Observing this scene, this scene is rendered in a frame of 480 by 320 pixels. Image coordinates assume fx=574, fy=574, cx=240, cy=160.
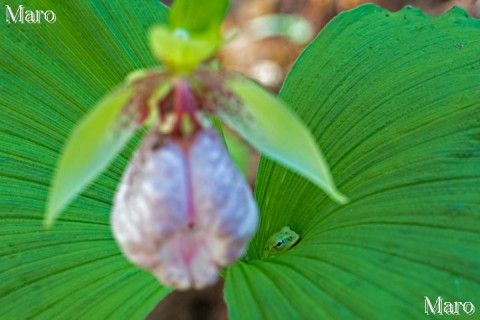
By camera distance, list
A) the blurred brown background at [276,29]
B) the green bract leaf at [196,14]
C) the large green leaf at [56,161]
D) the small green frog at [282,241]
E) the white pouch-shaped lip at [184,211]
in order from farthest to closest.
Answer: the blurred brown background at [276,29] → the small green frog at [282,241] → the large green leaf at [56,161] → the green bract leaf at [196,14] → the white pouch-shaped lip at [184,211]

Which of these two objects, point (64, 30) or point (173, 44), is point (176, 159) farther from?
point (64, 30)

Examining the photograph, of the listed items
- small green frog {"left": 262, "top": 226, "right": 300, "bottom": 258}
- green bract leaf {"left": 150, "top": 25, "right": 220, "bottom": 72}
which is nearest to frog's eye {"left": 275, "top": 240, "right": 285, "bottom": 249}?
small green frog {"left": 262, "top": 226, "right": 300, "bottom": 258}

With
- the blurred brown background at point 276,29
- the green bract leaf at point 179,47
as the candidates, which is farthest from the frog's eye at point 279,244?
the blurred brown background at point 276,29

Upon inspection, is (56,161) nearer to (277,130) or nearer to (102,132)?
(102,132)

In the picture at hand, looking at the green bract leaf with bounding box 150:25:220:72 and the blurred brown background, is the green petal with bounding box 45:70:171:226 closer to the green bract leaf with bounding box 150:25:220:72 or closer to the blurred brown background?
the green bract leaf with bounding box 150:25:220:72

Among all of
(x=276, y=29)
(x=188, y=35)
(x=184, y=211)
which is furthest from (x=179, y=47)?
(x=276, y=29)

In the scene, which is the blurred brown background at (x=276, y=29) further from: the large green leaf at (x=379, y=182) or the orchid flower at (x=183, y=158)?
the orchid flower at (x=183, y=158)

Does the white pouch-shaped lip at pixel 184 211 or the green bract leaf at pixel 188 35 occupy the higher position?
the green bract leaf at pixel 188 35
